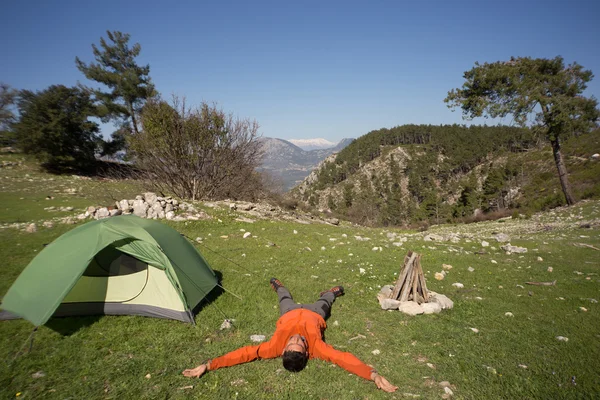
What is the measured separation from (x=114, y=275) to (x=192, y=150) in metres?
15.8

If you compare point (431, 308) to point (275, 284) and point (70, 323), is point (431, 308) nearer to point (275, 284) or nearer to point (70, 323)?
point (275, 284)

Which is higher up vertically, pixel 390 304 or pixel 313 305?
pixel 313 305

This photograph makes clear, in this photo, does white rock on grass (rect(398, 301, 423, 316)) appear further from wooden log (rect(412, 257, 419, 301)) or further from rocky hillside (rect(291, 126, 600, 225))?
rocky hillside (rect(291, 126, 600, 225))

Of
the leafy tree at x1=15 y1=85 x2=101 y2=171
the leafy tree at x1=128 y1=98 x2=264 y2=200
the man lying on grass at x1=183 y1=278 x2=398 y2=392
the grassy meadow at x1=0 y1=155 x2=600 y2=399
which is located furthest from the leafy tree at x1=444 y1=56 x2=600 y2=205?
the leafy tree at x1=15 y1=85 x2=101 y2=171

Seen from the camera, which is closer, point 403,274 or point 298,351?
point 298,351

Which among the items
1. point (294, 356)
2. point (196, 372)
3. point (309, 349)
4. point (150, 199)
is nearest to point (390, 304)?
point (309, 349)

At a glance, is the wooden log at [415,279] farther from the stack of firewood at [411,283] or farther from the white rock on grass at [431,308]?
the white rock on grass at [431,308]

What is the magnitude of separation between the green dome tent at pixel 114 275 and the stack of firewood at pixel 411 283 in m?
5.04

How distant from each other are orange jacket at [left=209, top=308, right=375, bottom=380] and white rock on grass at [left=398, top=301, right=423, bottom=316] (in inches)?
90.8

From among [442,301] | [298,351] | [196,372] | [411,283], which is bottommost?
[196,372]

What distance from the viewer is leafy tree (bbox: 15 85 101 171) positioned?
3044cm

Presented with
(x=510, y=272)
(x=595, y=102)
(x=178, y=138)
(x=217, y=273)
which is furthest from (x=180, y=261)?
(x=595, y=102)

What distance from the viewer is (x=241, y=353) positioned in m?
4.96

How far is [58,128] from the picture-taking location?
102ft
